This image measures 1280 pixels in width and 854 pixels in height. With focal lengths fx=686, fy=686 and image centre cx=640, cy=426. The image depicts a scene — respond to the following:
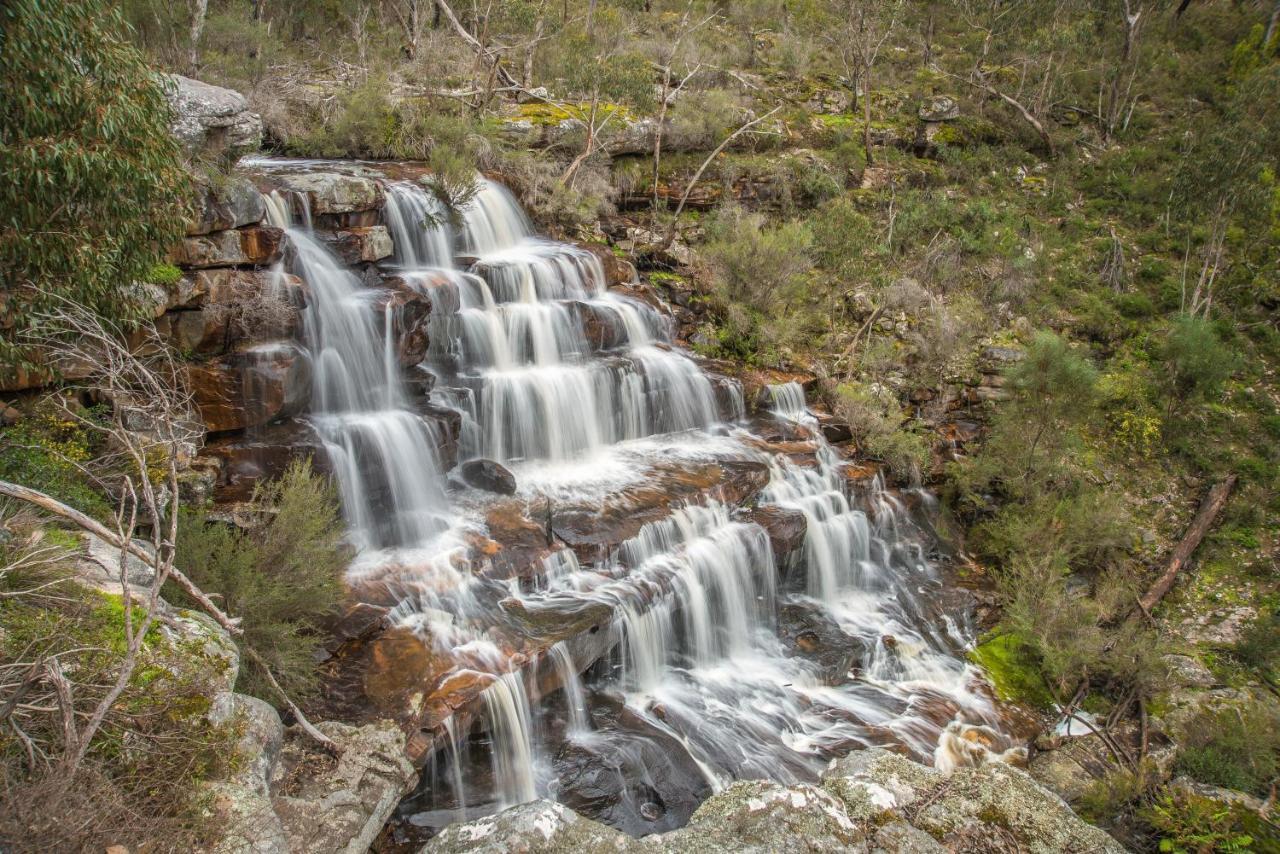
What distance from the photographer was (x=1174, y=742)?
1070 cm

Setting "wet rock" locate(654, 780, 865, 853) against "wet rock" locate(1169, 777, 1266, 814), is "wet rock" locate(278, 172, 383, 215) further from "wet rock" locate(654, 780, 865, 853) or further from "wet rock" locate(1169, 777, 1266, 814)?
"wet rock" locate(1169, 777, 1266, 814)

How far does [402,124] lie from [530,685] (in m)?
15.9

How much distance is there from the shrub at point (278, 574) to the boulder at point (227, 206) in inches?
176

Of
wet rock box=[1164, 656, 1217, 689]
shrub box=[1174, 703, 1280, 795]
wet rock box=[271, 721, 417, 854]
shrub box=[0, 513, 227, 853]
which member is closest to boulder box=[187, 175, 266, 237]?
shrub box=[0, 513, 227, 853]

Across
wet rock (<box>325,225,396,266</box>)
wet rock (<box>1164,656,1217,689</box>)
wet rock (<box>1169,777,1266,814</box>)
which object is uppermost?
wet rock (<box>325,225,396,266</box>)

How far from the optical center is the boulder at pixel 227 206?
34.6 feet

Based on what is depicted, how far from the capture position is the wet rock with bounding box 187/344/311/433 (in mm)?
9805

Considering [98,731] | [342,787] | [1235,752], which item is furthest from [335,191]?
[1235,752]

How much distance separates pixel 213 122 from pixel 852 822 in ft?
44.6

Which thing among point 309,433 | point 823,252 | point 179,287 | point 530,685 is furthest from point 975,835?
point 823,252

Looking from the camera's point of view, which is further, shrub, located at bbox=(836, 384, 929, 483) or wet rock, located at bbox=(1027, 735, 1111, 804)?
shrub, located at bbox=(836, 384, 929, 483)

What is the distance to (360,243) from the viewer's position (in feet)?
45.2

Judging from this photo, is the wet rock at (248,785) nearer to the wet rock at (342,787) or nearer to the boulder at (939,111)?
the wet rock at (342,787)

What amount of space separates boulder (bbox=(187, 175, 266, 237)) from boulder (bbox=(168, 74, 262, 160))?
2.99 ft
